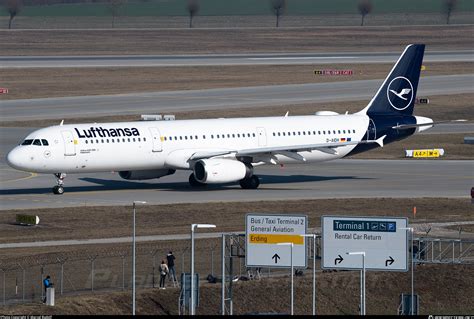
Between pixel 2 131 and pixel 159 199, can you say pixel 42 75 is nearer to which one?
pixel 2 131

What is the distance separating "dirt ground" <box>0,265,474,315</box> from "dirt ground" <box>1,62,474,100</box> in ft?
318

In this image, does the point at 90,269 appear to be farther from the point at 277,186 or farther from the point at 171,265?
the point at 277,186

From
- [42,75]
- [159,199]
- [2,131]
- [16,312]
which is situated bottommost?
[16,312]

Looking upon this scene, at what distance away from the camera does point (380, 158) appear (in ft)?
371

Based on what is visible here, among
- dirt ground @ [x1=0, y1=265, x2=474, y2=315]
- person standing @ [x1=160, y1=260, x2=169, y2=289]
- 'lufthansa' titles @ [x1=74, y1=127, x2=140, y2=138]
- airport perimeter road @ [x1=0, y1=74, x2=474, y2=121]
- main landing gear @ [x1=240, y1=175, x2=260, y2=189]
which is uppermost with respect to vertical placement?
airport perimeter road @ [x1=0, y1=74, x2=474, y2=121]

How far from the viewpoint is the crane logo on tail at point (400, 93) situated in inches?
4003

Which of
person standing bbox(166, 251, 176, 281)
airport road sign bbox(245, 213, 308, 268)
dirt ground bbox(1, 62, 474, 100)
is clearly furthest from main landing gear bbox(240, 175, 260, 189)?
dirt ground bbox(1, 62, 474, 100)

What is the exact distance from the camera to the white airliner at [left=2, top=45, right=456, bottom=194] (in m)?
86.6

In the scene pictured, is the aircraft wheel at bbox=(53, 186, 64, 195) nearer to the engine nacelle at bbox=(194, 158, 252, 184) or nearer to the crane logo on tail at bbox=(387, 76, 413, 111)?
the engine nacelle at bbox=(194, 158, 252, 184)

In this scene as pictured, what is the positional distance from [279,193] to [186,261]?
81.4ft

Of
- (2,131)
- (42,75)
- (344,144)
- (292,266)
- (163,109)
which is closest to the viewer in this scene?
(292,266)

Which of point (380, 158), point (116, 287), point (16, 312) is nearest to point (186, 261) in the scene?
point (116, 287)

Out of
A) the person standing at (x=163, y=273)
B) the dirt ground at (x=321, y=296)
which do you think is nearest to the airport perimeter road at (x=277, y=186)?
the dirt ground at (x=321, y=296)

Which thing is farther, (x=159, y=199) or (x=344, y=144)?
(x=344, y=144)
